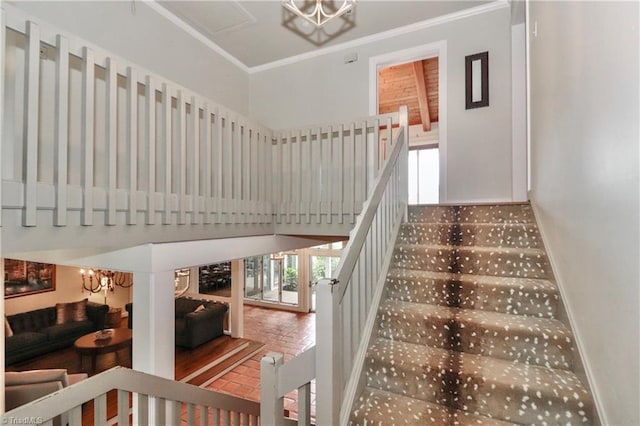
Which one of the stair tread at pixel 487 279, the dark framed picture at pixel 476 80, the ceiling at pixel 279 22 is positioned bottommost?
the stair tread at pixel 487 279

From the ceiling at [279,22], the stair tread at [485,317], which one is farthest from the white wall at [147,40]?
the stair tread at [485,317]

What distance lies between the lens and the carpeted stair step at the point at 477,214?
2.56m

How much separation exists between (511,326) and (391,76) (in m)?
5.77

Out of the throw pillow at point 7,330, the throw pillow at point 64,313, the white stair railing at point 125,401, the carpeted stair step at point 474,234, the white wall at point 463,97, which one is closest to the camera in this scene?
the white stair railing at point 125,401

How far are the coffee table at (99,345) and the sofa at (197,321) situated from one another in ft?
2.46

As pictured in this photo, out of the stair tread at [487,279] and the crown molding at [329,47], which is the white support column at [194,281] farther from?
the stair tread at [487,279]

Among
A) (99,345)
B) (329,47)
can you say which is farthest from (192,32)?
(99,345)

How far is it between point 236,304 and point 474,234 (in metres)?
6.05

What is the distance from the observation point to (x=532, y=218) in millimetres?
2479

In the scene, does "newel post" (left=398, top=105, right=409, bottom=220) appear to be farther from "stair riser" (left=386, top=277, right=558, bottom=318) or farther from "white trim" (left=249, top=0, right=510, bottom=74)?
"white trim" (left=249, top=0, right=510, bottom=74)

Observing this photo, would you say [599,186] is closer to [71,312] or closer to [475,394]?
[475,394]

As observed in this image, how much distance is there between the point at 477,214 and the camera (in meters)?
2.67

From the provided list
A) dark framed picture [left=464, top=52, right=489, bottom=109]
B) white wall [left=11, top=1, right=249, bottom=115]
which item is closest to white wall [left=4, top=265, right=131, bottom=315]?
white wall [left=11, top=1, right=249, bottom=115]

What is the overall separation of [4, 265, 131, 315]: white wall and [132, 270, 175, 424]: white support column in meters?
7.20
